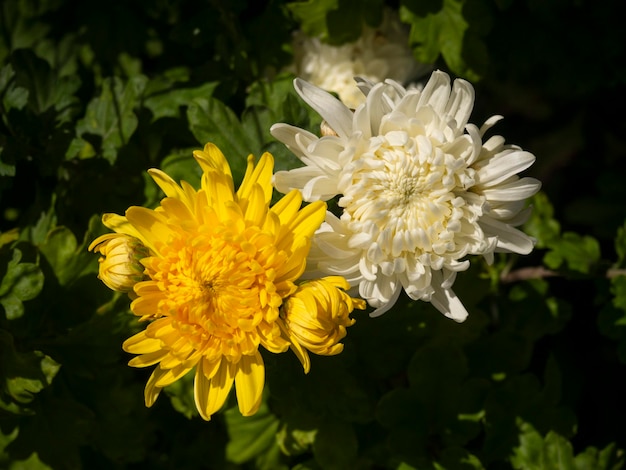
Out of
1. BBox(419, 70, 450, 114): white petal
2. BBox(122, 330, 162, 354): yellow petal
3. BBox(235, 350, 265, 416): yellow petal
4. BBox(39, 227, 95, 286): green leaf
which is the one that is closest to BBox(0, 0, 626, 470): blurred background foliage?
BBox(39, 227, 95, 286): green leaf

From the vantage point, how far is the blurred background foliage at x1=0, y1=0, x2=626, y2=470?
1672 mm

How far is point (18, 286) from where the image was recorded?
5.03 ft

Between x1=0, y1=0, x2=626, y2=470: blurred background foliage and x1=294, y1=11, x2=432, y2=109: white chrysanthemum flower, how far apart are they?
73 mm

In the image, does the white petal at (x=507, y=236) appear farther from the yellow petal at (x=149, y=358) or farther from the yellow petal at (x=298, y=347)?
the yellow petal at (x=149, y=358)

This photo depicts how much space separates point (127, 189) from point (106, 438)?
655 millimetres

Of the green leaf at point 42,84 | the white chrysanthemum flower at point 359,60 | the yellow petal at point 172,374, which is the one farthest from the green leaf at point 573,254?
the green leaf at point 42,84

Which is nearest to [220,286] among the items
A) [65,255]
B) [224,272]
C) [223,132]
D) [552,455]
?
[224,272]

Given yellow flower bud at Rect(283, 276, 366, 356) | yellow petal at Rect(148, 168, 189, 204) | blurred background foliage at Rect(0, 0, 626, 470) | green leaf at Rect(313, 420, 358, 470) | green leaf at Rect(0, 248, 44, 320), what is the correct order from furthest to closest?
green leaf at Rect(313, 420, 358, 470) < blurred background foliage at Rect(0, 0, 626, 470) < green leaf at Rect(0, 248, 44, 320) < yellow petal at Rect(148, 168, 189, 204) < yellow flower bud at Rect(283, 276, 366, 356)

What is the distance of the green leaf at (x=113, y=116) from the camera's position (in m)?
1.82

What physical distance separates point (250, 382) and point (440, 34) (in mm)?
1105

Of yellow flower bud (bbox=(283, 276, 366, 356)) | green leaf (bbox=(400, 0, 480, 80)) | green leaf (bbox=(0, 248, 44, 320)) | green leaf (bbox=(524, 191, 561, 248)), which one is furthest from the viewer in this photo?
green leaf (bbox=(524, 191, 561, 248))

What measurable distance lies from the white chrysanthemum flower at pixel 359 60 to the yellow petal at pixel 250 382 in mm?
891

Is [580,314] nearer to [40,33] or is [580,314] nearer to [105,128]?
[105,128]

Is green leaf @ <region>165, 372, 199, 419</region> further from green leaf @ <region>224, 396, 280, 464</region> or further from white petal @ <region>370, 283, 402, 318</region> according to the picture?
white petal @ <region>370, 283, 402, 318</region>
